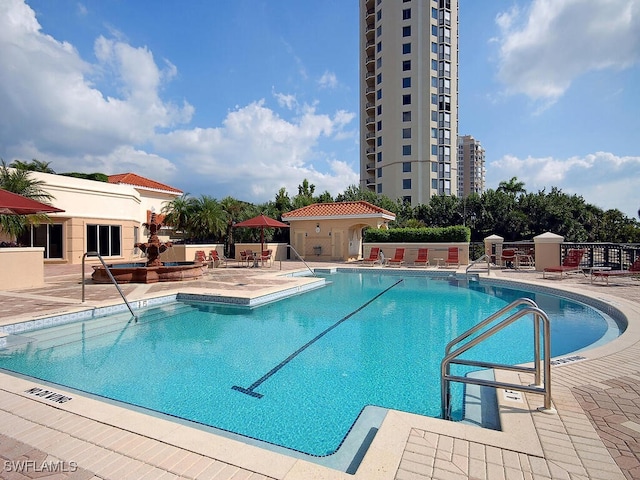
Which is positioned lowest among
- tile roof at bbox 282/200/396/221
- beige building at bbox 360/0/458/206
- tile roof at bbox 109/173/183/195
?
tile roof at bbox 282/200/396/221

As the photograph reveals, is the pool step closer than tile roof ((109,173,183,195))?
Yes

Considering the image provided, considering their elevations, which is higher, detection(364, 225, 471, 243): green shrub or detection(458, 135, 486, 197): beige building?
detection(458, 135, 486, 197): beige building

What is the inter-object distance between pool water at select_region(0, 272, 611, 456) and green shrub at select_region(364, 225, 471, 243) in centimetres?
997

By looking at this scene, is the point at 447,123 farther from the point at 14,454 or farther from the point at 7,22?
the point at 14,454

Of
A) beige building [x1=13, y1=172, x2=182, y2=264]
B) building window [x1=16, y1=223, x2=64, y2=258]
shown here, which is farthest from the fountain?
building window [x1=16, y1=223, x2=64, y2=258]

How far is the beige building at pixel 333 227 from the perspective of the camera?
22828 mm

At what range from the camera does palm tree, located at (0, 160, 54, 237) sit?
45.3 ft

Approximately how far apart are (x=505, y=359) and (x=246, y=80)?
17076mm

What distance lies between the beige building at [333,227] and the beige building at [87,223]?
9976mm

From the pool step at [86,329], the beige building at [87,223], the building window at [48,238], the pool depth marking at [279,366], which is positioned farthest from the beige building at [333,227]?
the pool step at [86,329]

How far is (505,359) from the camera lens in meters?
5.84

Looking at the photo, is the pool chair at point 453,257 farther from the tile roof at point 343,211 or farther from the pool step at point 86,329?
the pool step at point 86,329

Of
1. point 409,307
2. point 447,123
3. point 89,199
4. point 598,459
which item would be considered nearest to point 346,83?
point 89,199

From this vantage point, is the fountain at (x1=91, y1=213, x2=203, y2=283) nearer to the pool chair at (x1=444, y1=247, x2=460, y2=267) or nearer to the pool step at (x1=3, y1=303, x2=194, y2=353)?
the pool step at (x1=3, y1=303, x2=194, y2=353)
